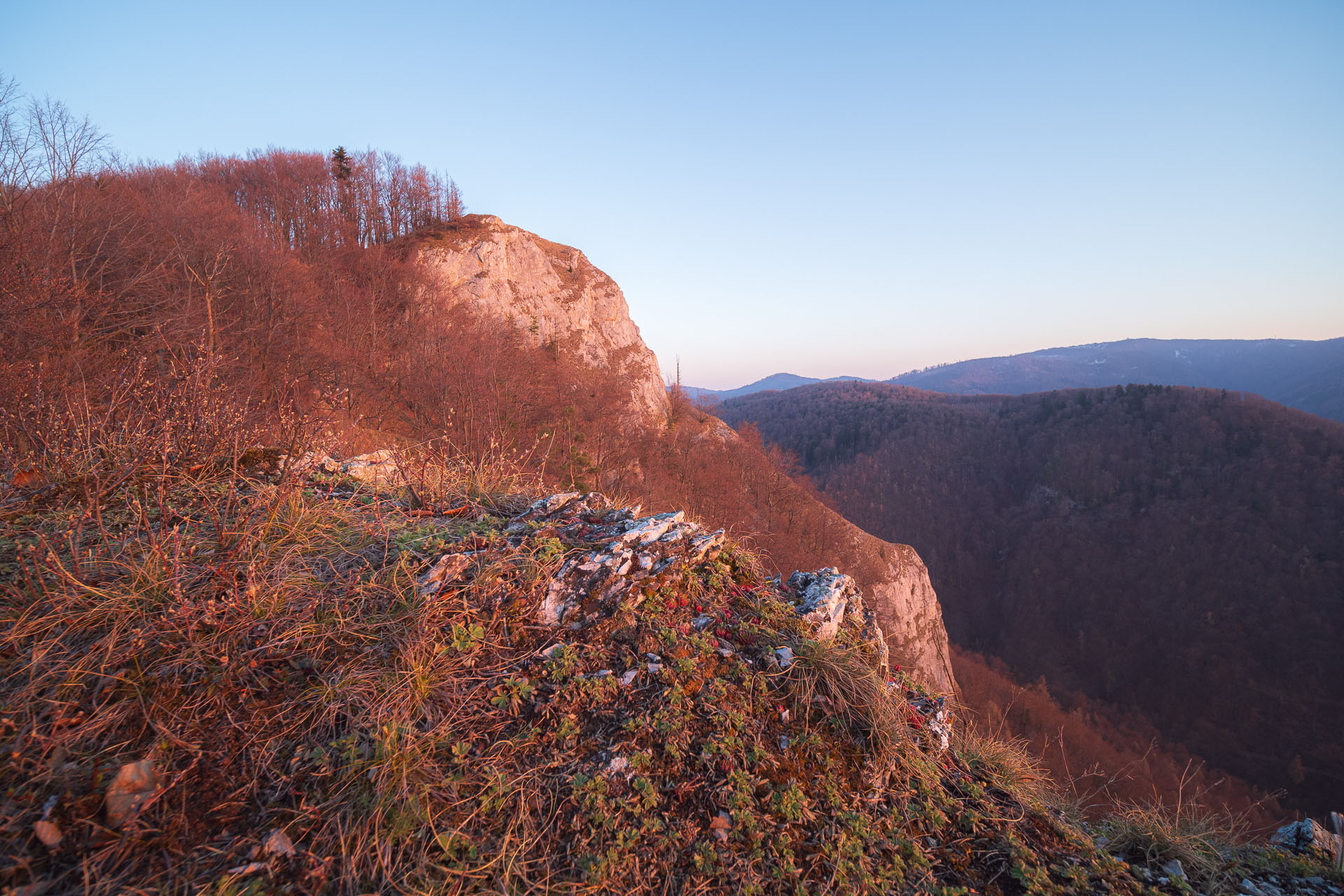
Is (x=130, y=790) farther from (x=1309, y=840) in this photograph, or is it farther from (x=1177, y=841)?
(x=1309, y=840)

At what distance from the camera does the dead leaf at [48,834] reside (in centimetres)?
149

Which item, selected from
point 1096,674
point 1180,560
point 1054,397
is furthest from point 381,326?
point 1054,397

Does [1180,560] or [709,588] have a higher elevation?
[709,588]

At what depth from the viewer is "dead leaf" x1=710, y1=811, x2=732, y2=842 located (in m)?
2.09

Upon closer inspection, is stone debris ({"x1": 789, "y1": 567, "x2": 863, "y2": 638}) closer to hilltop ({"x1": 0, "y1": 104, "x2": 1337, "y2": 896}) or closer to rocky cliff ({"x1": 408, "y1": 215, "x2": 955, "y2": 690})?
hilltop ({"x1": 0, "y1": 104, "x2": 1337, "y2": 896})

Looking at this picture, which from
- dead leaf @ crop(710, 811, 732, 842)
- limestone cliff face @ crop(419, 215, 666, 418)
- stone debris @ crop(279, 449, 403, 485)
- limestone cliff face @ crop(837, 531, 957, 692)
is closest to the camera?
dead leaf @ crop(710, 811, 732, 842)

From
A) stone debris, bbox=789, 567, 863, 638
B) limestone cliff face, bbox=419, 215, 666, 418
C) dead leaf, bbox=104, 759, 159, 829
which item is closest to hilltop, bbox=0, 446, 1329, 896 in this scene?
dead leaf, bbox=104, 759, 159, 829

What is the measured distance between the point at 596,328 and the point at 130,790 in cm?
4669

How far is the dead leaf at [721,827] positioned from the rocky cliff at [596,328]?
1019 inches

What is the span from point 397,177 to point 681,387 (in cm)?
3095

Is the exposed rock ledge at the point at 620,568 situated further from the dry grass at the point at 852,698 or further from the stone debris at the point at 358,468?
the stone debris at the point at 358,468

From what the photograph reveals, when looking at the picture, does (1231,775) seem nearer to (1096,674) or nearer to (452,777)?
(1096,674)

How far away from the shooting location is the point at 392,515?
3.55 meters

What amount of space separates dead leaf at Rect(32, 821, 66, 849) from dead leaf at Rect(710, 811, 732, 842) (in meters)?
2.20
